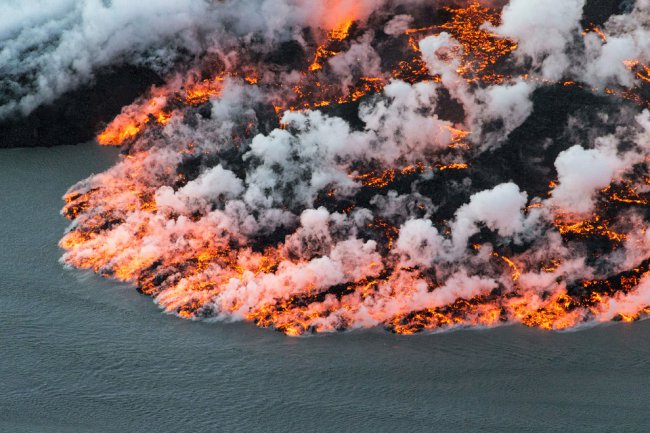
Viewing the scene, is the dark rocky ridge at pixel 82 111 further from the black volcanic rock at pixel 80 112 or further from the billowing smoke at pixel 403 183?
the billowing smoke at pixel 403 183

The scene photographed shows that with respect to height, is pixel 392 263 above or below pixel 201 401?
above

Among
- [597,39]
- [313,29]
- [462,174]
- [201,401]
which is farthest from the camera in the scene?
[313,29]

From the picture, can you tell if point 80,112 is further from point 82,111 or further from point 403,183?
point 403,183

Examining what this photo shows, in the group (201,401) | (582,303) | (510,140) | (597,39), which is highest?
(597,39)

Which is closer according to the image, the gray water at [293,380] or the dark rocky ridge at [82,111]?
the gray water at [293,380]

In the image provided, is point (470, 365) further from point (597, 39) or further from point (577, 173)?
point (597, 39)

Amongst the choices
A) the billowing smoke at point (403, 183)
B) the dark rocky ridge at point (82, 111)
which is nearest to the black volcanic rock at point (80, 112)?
the dark rocky ridge at point (82, 111)

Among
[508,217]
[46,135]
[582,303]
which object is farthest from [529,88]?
[46,135]
